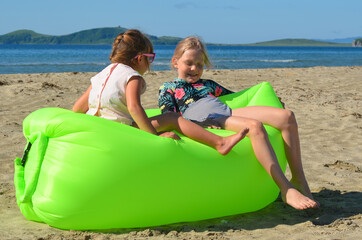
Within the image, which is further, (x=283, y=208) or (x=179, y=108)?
(x=179, y=108)

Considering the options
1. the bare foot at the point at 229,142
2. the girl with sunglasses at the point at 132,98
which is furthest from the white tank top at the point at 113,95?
the bare foot at the point at 229,142

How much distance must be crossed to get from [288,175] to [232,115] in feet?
3.33

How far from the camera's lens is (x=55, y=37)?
369 ft

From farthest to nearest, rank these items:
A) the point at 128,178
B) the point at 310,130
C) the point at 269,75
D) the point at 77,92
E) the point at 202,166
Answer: the point at 269,75
the point at 77,92
the point at 310,130
the point at 202,166
the point at 128,178

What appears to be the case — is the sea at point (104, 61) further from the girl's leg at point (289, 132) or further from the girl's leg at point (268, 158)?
the girl's leg at point (268, 158)

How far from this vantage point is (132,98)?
113 inches

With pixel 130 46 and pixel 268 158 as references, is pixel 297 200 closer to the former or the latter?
pixel 268 158

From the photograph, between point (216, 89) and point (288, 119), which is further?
point (216, 89)

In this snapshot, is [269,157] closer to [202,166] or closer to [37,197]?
[202,166]

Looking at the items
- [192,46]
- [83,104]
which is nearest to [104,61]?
[192,46]

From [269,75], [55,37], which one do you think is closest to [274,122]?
[269,75]

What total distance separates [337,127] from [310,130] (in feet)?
1.39

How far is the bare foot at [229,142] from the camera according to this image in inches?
112


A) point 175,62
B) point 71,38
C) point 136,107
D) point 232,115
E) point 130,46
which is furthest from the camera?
point 71,38
